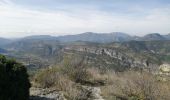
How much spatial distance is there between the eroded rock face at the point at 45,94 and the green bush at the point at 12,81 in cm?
190

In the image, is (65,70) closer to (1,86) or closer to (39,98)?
(39,98)

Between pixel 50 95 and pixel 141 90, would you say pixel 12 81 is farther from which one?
pixel 141 90

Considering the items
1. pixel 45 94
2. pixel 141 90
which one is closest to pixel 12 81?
pixel 45 94

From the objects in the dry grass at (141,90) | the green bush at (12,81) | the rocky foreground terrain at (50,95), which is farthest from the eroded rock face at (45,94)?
the dry grass at (141,90)

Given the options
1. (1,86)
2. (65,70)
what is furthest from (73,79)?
(1,86)

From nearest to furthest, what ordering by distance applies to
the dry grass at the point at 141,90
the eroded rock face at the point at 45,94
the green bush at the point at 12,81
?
1. the green bush at the point at 12,81
2. the dry grass at the point at 141,90
3. the eroded rock face at the point at 45,94

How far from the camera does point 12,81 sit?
12.7 m

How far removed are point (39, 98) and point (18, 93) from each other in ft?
9.11

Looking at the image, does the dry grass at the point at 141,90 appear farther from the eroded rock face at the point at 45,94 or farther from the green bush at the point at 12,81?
the green bush at the point at 12,81

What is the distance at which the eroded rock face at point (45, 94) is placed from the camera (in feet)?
51.1

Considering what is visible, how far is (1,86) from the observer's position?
12.0m

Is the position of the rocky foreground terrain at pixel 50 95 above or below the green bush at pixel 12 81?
below

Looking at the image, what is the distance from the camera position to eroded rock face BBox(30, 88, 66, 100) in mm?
15564

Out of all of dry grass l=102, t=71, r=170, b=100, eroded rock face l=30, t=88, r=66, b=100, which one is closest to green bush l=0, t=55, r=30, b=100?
eroded rock face l=30, t=88, r=66, b=100
